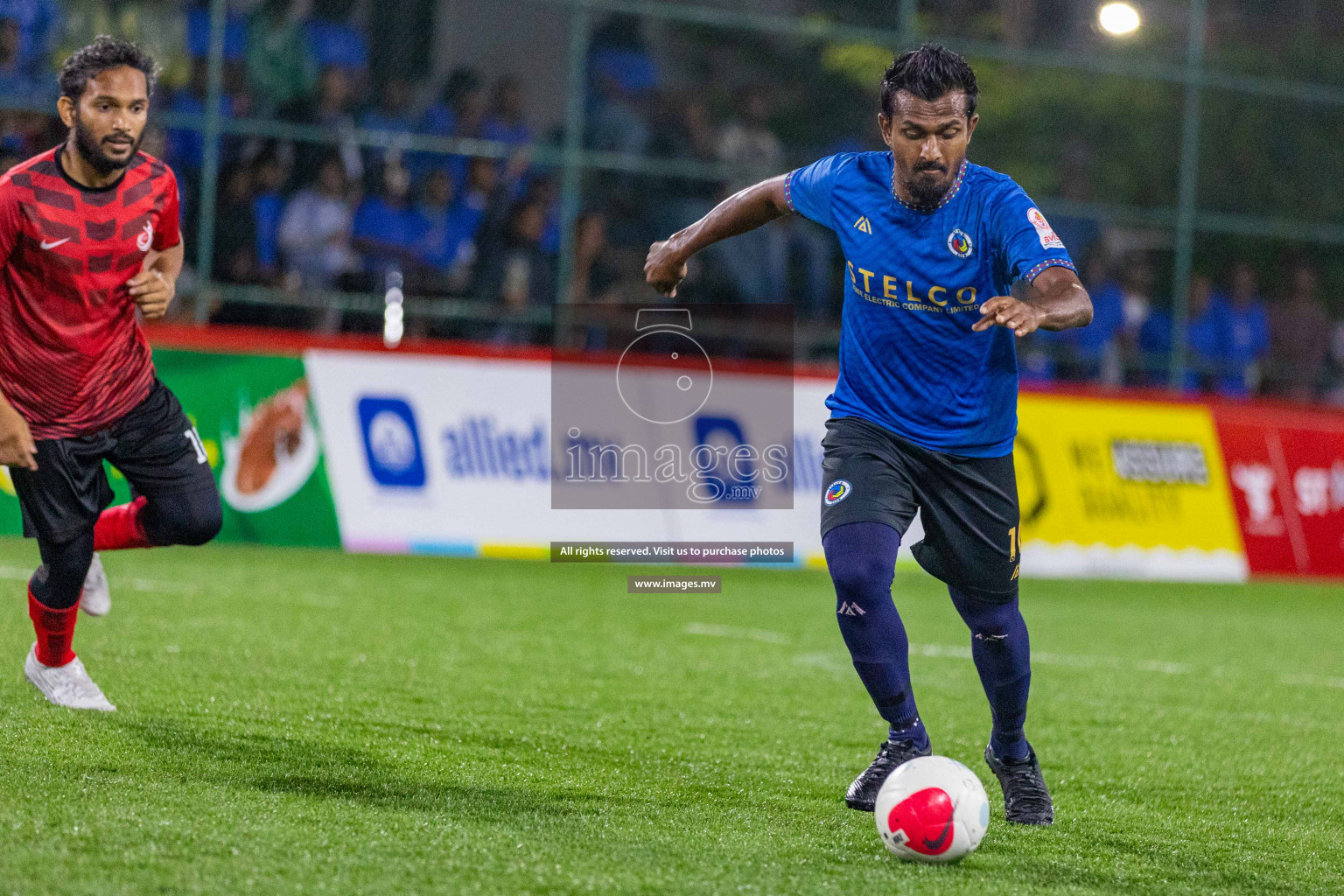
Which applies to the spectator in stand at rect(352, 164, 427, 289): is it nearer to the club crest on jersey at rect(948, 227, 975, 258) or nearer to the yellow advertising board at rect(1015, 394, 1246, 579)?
the yellow advertising board at rect(1015, 394, 1246, 579)

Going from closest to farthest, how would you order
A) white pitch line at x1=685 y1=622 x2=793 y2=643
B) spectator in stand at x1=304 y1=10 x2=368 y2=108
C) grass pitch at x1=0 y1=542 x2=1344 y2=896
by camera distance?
1. grass pitch at x1=0 y1=542 x2=1344 y2=896
2. white pitch line at x1=685 y1=622 x2=793 y2=643
3. spectator in stand at x1=304 y1=10 x2=368 y2=108

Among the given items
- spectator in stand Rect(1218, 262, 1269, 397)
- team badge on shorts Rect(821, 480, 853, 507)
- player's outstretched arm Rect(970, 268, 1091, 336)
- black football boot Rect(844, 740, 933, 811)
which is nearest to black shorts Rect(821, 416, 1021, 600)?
team badge on shorts Rect(821, 480, 853, 507)

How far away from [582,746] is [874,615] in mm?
1337

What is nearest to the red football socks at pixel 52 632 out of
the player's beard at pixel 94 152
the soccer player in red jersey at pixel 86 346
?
the soccer player in red jersey at pixel 86 346

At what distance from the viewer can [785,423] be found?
11945 millimetres

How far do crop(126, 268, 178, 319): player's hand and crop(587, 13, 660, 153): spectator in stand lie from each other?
9053 mm

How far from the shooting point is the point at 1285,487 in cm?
1325

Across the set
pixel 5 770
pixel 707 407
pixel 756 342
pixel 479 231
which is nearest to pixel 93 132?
pixel 5 770

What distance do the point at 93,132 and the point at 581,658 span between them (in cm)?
337

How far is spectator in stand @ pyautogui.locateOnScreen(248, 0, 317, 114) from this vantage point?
41.2 feet

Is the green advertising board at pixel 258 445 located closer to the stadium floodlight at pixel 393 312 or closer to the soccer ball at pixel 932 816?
the stadium floodlight at pixel 393 312

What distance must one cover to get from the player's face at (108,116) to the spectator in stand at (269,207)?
24.0ft

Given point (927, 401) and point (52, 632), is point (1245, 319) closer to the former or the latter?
point (927, 401)

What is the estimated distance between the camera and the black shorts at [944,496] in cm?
456
